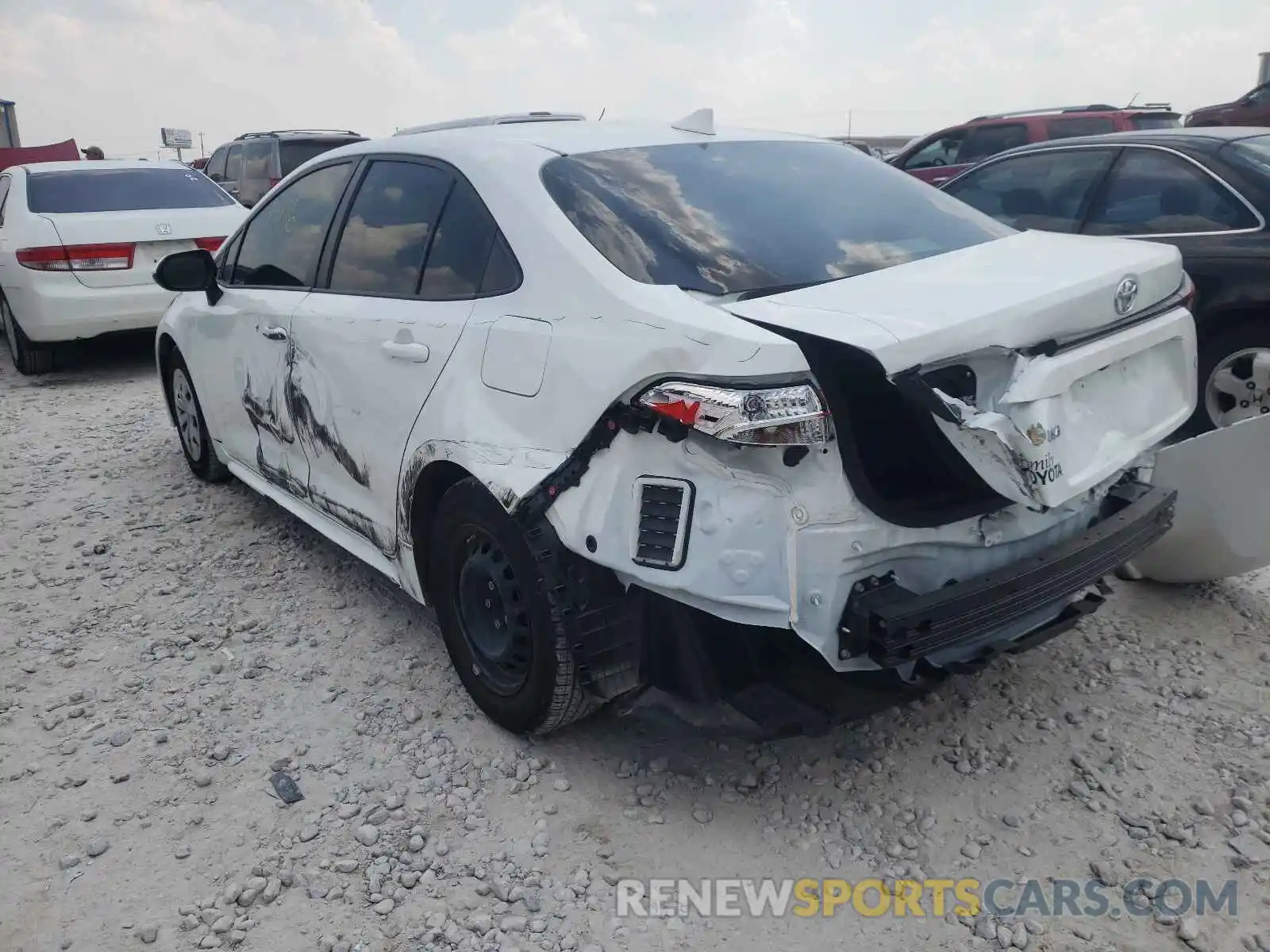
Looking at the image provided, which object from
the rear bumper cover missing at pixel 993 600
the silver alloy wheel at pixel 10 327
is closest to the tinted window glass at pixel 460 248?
the rear bumper cover missing at pixel 993 600

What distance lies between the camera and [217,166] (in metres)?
14.4

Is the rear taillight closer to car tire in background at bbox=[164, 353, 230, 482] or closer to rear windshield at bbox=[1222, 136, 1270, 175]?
car tire in background at bbox=[164, 353, 230, 482]

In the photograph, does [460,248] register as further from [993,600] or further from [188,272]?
[188,272]

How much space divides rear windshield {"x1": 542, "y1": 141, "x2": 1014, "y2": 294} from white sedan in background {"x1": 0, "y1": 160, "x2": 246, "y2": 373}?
18.7 feet

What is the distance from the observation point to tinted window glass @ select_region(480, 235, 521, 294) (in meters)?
2.67

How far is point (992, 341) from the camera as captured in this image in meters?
2.14

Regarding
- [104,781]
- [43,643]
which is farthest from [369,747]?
[43,643]

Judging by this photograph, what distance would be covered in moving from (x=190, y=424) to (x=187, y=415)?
68 mm

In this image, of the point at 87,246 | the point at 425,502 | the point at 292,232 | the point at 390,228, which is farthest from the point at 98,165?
the point at 425,502

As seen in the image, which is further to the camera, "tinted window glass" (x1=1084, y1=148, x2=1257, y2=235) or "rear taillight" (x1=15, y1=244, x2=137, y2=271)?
"rear taillight" (x1=15, y1=244, x2=137, y2=271)

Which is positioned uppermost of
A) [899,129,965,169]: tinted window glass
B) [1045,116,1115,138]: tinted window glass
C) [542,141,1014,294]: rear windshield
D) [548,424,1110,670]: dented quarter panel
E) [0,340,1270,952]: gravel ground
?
[1045,116,1115,138]: tinted window glass

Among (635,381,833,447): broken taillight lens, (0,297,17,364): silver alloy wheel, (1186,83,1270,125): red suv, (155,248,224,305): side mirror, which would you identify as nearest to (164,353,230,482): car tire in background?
(155,248,224,305): side mirror

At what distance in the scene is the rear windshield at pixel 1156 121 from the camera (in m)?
8.85

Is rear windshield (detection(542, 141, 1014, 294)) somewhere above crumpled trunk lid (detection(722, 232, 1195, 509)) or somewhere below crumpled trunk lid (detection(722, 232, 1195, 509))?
above
